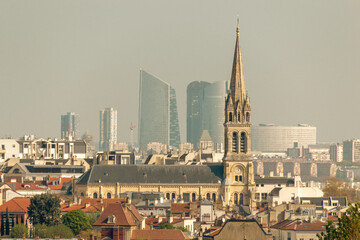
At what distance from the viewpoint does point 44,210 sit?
12825 centimetres

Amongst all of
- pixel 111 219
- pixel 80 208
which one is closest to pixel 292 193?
pixel 80 208

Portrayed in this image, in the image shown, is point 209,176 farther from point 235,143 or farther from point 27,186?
point 27,186

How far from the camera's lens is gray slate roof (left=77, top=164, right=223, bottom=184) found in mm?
170750

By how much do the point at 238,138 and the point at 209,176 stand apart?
220 inches

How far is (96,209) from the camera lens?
137750 mm

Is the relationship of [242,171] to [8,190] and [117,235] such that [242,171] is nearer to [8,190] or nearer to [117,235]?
[8,190]

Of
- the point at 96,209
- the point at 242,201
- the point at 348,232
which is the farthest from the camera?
the point at 242,201

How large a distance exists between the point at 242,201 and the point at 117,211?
215 feet

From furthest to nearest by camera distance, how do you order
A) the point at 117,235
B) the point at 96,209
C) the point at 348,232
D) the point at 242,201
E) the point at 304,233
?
the point at 242,201 → the point at 96,209 → the point at 304,233 → the point at 117,235 → the point at 348,232

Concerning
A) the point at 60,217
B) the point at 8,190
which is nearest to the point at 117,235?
the point at 60,217

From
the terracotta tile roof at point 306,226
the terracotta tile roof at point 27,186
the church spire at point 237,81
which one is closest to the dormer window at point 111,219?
the terracotta tile roof at point 306,226

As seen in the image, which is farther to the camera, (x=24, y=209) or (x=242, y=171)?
(x=242, y=171)

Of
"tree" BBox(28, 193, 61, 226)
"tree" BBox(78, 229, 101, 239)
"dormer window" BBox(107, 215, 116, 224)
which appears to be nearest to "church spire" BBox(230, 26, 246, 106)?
"tree" BBox(28, 193, 61, 226)

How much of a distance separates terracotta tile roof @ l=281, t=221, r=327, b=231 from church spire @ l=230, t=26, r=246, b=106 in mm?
56450
